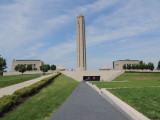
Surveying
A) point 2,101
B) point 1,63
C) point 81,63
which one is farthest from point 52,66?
point 2,101

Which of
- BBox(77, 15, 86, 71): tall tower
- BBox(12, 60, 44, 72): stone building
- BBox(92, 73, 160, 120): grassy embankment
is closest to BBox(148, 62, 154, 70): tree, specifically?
BBox(77, 15, 86, 71): tall tower

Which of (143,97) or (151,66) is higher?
(151,66)

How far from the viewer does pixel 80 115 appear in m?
8.26

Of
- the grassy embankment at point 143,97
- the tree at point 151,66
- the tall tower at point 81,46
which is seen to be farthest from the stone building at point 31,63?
the grassy embankment at point 143,97

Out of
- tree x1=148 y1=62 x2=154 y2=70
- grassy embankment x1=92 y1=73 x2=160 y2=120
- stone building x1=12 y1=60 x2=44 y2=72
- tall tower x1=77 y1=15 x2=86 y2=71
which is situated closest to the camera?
grassy embankment x1=92 y1=73 x2=160 y2=120

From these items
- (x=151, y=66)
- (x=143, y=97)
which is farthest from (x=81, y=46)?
(x=143, y=97)

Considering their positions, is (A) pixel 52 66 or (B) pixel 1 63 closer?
(B) pixel 1 63

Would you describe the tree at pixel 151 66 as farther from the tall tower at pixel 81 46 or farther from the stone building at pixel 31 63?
the stone building at pixel 31 63

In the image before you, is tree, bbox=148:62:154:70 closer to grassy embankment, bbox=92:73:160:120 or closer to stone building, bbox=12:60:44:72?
stone building, bbox=12:60:44:72

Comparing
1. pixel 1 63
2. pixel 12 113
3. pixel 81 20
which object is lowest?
pixel 12 113

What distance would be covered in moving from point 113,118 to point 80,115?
54.6 inches

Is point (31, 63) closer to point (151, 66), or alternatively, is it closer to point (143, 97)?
point (151, 66)

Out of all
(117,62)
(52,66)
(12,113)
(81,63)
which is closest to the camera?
(12,113)

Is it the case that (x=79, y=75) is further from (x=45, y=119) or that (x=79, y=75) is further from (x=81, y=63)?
(x=45, y=119)
